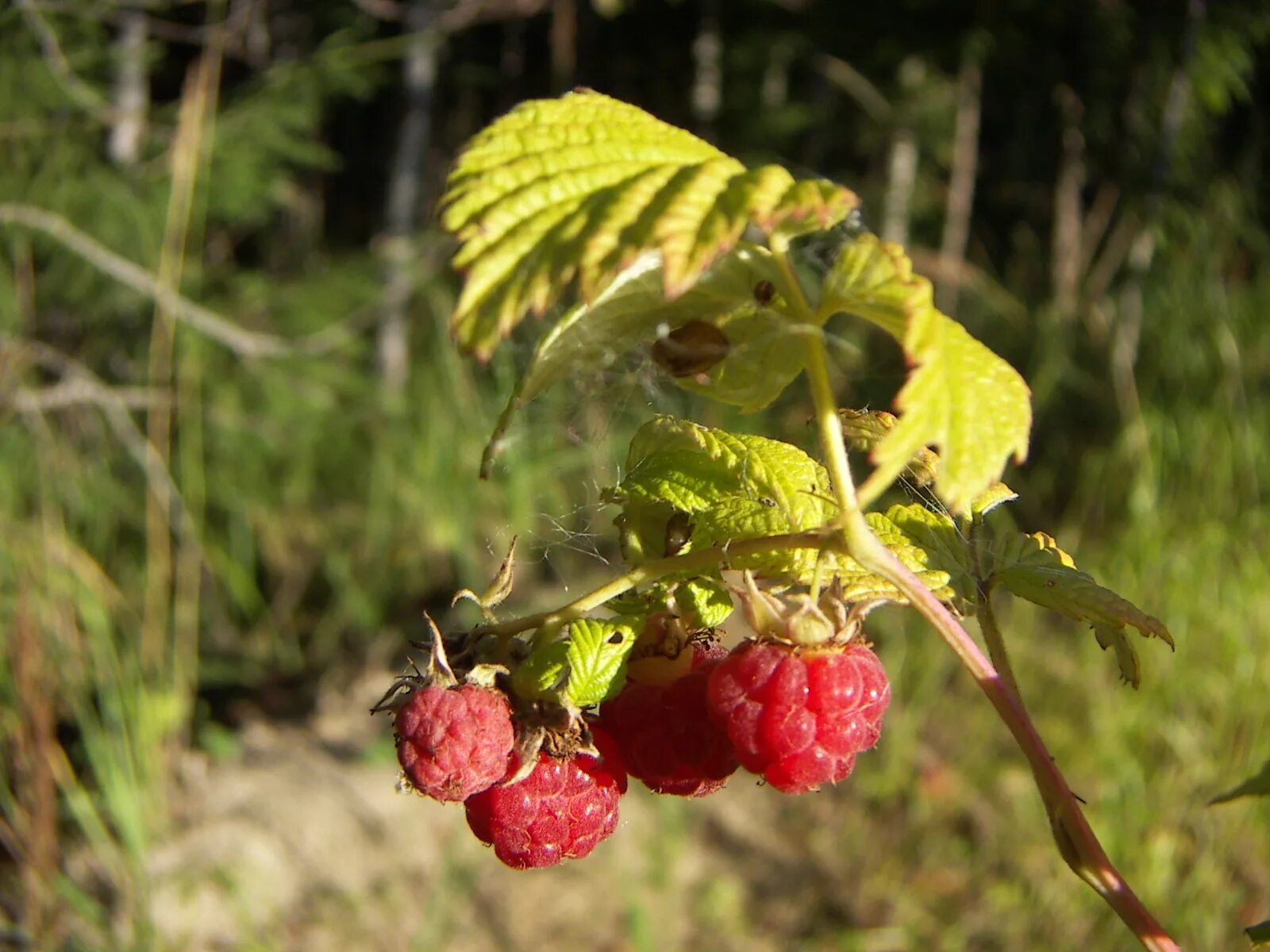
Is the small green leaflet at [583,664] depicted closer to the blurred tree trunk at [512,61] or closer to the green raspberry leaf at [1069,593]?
the green raspberry leaf at [1069,593]

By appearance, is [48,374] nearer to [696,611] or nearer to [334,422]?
[334,422]

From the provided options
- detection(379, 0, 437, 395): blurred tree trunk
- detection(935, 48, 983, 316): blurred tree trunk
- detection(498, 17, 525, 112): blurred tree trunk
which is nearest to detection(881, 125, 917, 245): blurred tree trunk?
detection(935, 48, 983, 316): blurred tree trunk

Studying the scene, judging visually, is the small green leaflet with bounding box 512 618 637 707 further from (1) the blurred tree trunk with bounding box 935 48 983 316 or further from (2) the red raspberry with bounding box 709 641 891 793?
(1) the blurred tree trunk with bounding box 935 48 983 316

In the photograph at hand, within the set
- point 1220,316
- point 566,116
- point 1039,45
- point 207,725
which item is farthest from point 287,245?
point 566,116

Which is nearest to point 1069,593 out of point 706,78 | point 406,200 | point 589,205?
point 589,205

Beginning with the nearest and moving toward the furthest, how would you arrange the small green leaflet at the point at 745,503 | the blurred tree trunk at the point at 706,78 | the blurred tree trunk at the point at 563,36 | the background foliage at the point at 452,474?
the small green leaflet at the point at 745,503 → the background foliage at the point at 452,474 → the blurred tree trunk at the point at 563,36 → the blurred tree trunk at the point at 706,78

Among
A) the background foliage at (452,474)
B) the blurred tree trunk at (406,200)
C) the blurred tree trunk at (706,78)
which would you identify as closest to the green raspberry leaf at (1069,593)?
the background foliage at (452,474)

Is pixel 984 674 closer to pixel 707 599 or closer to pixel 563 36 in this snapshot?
pixel 707 599
